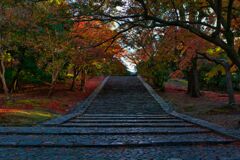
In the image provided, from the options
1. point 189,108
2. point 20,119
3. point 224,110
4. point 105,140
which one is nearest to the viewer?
point 105,140

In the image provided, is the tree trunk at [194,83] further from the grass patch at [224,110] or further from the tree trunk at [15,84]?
the tree trunk at [15,84]

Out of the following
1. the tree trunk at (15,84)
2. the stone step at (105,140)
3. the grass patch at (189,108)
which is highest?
the tree trunk at (15,84)

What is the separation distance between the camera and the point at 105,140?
10.0 meters

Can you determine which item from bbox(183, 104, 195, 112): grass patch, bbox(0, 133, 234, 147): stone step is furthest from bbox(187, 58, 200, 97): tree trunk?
bbox(0, 133, 234, 147): stone step

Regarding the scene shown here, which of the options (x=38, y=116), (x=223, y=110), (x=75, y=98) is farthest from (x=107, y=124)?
(x=75, y=98)

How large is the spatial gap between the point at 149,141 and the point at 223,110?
9.17 m

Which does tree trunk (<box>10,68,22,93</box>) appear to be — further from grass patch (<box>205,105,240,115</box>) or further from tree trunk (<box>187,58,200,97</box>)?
grass patch (<box>205,105,240,115</box>)

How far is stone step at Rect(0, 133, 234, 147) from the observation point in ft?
30.8

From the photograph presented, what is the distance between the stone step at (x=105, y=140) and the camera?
30.8 ft

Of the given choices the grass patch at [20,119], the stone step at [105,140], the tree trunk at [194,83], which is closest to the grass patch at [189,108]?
the tree trunk at [194,83]

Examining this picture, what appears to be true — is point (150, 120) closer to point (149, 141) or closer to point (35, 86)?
point (149, 141)

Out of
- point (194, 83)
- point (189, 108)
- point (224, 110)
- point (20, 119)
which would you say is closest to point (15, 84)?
point (194, 83)

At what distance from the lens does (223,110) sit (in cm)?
1797

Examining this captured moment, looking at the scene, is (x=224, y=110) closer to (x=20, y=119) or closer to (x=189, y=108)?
(x=189, y=108)
